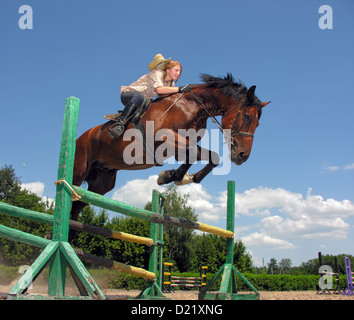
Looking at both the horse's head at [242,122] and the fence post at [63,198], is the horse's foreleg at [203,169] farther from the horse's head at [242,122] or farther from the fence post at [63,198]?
the fence post at [63,198]

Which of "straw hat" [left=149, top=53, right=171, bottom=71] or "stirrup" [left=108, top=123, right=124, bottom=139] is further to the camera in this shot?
"straw hat" [left=149, top=53, right=171, bottom=71]

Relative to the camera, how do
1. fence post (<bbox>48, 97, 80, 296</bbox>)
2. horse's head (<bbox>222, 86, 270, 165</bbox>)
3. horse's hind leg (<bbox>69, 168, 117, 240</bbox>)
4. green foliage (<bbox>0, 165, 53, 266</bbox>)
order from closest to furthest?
1. fence post (<bbox>48, 97, 80, 296</bbox>)
2. horse's head (<bbox>222, 86, 270, 165</bbox>)
3. horse's hind leg (<bbox>69, 168, 117, 240</bbox>)
4. green foliage (<bbox>0, 165, 53, 266</bbox>)

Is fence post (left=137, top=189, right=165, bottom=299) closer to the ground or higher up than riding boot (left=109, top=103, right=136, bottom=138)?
closer to the ground

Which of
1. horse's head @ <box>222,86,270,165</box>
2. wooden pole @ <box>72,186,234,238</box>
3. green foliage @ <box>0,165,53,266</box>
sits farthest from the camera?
green foliage @ <box>0,165,53,266</box>

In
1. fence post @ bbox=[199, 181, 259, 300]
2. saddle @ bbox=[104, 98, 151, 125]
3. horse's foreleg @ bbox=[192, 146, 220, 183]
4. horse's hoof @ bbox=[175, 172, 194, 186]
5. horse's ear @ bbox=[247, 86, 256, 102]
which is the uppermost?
horse's ear @ bbox=[247, 86, 256, 102]

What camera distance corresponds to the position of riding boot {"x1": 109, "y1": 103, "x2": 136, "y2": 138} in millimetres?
4543

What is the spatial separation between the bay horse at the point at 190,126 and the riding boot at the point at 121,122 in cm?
12

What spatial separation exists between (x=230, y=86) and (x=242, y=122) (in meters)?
0.63

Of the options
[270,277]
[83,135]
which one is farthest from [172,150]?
[270,277]

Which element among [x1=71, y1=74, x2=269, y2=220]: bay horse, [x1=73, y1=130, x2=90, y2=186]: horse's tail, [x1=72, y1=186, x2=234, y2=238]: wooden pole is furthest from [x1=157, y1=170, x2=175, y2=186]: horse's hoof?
[x1=73, y1=130, x2=90, y2=186]: horse's tail

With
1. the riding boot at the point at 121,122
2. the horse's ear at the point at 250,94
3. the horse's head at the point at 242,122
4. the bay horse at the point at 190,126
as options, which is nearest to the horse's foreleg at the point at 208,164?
the bay horse at the point at 190,126

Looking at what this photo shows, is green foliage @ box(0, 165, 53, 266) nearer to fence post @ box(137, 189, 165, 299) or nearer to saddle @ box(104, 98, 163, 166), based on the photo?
fence post @ box(137, 189, 165, 299)

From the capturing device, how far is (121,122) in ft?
15.1

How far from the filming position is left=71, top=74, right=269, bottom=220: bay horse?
14.4 ft
